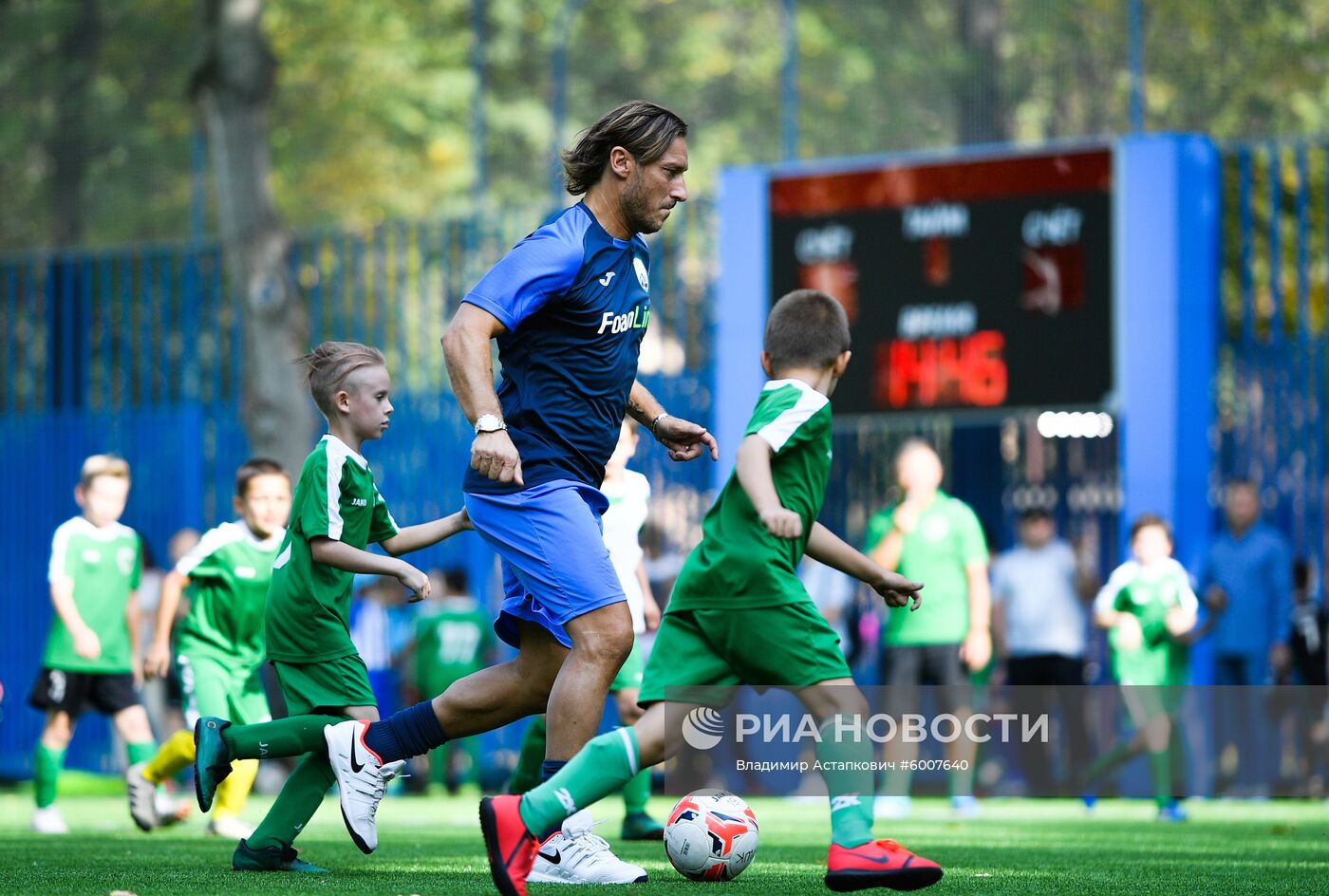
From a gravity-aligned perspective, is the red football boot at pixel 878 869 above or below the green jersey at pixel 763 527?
below

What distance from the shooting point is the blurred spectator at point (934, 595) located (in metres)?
11.0

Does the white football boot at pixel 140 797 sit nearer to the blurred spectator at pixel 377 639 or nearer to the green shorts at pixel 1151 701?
the green shorts at pixel 1151 701

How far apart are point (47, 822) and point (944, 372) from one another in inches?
269

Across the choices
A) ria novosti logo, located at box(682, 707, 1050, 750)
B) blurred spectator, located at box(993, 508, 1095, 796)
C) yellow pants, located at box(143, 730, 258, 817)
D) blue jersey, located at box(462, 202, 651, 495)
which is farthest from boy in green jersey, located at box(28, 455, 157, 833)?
blurred spectator, located at box(993, 508, 1095, 796)

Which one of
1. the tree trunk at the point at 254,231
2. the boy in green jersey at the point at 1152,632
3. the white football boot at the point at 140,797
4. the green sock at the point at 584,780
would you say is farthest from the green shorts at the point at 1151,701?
the tree trunk at the point at 254,231

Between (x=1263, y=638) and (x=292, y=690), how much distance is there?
7.58 m

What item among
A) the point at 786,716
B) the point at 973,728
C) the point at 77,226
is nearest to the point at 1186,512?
the point at 973,728

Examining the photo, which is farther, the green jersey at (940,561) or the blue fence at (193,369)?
the blue fence at (193,369)

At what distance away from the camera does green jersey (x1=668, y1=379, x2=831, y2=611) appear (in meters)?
5.48

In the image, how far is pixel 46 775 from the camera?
9.76 m

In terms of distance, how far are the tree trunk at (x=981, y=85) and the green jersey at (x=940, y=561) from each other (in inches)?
184

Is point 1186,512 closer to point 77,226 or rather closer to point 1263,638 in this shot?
point 1263,638

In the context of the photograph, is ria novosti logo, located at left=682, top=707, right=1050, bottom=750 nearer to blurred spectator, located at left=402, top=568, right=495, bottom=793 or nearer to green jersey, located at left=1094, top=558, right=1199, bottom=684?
green jersey, located at left=1094, top=558, right=1199, bottom=684

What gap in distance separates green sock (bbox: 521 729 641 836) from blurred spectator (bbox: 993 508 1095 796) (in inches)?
293
